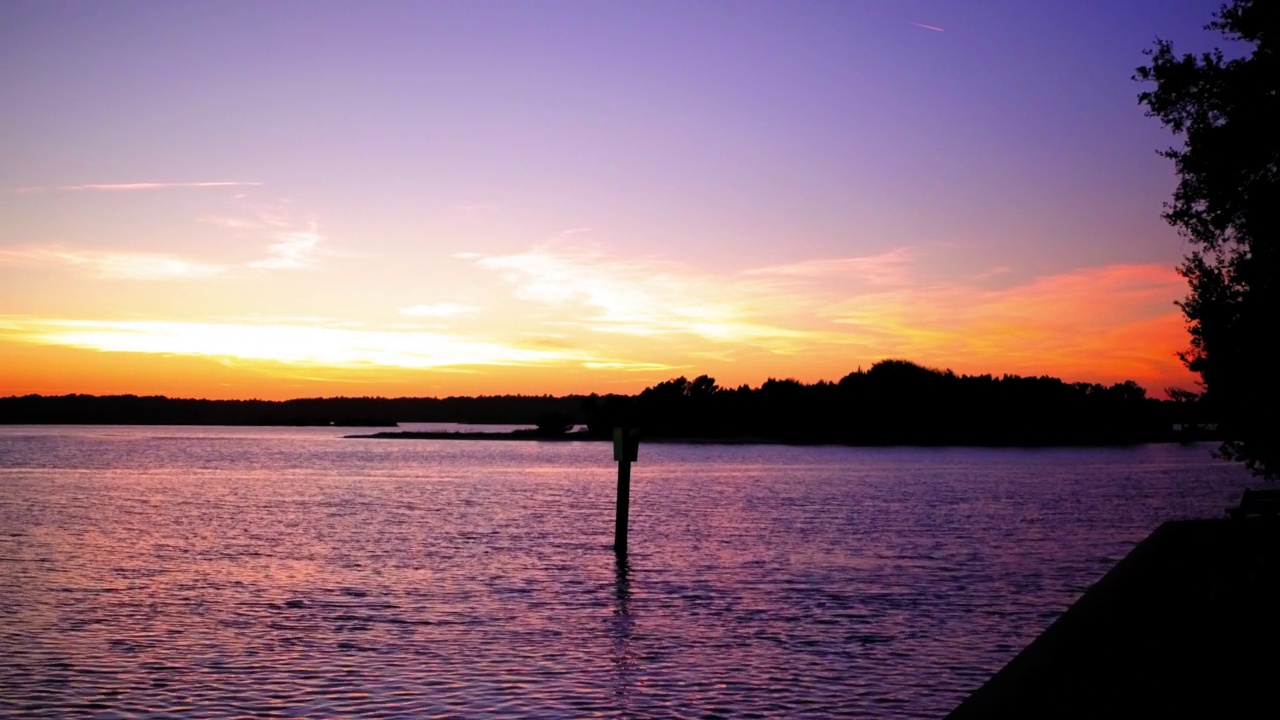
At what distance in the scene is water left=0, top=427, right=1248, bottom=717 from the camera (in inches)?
598

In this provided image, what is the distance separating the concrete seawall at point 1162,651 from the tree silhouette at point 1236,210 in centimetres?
489

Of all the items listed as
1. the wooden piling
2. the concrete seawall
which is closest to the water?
the wooden piling

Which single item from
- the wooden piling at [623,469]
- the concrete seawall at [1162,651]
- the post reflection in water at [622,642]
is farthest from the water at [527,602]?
the concrete seawall at [1162,651]

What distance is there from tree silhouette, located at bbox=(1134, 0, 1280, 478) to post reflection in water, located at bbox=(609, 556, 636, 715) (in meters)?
11.1

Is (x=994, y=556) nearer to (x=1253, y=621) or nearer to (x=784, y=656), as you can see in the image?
(x=784, y=656)

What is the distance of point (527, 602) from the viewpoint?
24281 mm

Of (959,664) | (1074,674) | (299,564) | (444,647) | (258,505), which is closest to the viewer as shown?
(1074,674)

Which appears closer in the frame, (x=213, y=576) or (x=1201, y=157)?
(x=1201, y=157)

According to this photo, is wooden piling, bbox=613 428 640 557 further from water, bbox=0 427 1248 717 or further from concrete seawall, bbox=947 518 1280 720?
concrete seawall, bbox=947 518 1280 720

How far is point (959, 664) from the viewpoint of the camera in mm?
16953

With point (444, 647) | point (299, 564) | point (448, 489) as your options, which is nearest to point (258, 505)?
point (448, 489)

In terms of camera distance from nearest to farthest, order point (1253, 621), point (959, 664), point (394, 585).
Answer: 1. point (1253, 621)
2. point (959, 664)
3. point (394, 585)

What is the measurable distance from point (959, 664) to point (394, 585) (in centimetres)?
1419

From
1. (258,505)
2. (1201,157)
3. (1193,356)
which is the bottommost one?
(258,505)
